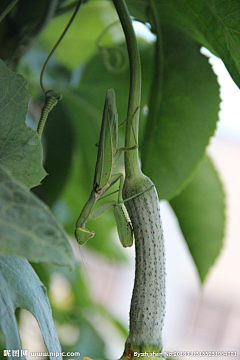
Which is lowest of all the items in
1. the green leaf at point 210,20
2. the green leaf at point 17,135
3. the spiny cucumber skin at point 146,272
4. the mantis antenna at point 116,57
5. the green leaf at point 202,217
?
the green leaf at point 202,217

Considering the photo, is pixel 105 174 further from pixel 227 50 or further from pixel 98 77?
pixel 98 77

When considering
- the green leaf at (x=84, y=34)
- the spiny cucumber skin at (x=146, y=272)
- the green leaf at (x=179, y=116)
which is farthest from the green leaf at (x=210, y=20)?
the green leaf at (x=84, y=34)

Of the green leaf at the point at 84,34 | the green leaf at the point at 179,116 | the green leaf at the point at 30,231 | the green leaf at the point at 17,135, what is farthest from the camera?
the green leaf at the point at 84,34

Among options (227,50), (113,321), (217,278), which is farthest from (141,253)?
(217,278)

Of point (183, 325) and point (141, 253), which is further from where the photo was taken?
point (183, 325)

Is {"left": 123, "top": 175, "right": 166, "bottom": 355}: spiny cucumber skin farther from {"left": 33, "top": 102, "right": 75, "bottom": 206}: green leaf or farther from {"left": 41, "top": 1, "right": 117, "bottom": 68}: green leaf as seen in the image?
{"left": 41, "top": 1, "right": 117, "bottom": 68}: green leaf

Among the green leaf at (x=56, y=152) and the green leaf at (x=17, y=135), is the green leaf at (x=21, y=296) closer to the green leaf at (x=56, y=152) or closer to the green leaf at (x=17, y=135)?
the green leaf at (x=17, y=135)

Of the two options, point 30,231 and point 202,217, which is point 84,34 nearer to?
point 202,217
